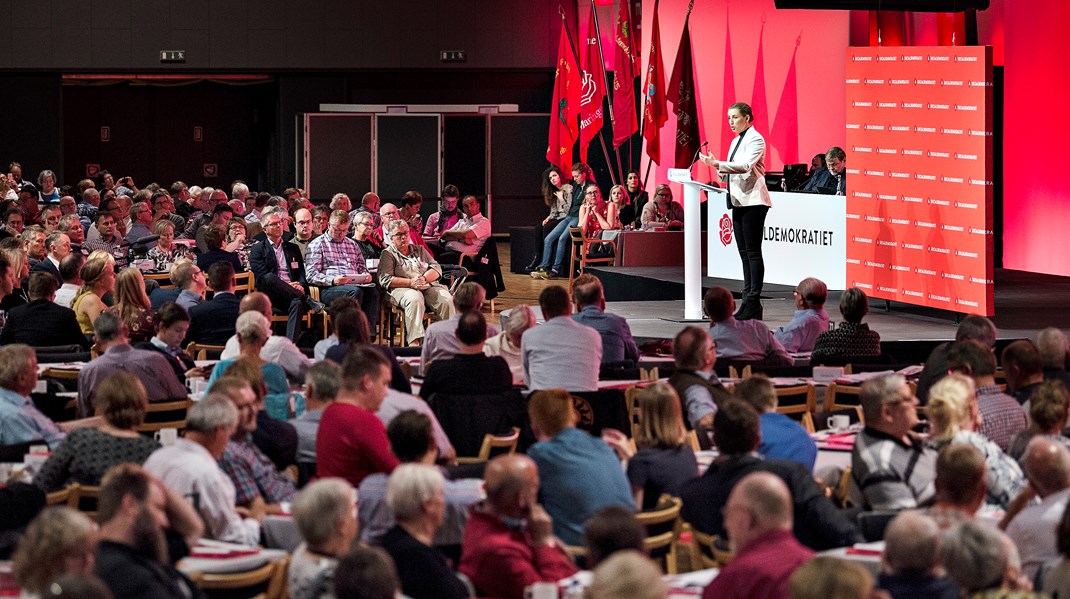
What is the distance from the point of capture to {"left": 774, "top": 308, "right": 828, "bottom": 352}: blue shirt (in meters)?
8.98

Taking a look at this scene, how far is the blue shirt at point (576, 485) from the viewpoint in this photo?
502 cm

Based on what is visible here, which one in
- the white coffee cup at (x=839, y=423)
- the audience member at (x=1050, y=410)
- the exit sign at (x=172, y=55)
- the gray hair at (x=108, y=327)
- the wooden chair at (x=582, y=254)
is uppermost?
the exit sign at (x=172, y=55)

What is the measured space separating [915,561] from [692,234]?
801cm

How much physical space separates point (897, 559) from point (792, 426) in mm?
1861

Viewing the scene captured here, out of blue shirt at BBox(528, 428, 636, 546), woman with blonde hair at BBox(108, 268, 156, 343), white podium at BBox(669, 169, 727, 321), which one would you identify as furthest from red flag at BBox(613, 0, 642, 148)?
blue shirt at BBox(528, 428, 636, 546)

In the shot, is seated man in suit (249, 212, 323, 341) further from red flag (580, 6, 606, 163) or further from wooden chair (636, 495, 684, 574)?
red flag (580, 6, 606, 163)

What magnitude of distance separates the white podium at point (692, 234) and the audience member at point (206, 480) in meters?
6.54

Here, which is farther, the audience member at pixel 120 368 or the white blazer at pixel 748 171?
the white blazer at pixel 748 171

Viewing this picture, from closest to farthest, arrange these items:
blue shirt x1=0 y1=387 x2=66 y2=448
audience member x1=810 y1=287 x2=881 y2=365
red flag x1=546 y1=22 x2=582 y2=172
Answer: blue shirt x1=0 y1=387 x2=66 y2=448, audience member x1=810 y1=287 x2=881 y2=365, red flag x1=546 y1=22 x2=582 y2=172

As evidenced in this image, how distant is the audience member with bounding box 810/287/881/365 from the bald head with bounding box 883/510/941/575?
15.7ft

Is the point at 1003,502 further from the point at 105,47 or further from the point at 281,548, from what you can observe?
the point at 105,47

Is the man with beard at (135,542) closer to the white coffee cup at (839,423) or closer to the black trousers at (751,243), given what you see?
the white coffee cup at (839,423)

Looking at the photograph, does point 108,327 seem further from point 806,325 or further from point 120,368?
point 806,325

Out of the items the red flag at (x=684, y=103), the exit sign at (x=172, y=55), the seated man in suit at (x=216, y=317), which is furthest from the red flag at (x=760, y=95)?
the seated man in suit at (x=216, y=317)
